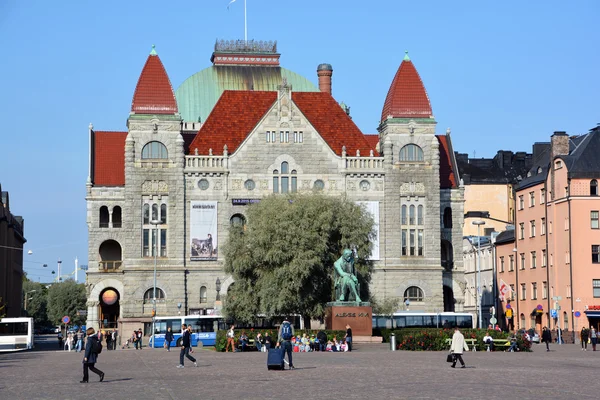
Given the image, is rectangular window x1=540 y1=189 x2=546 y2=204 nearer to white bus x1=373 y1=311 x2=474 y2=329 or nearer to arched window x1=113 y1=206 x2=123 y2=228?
white bus x1=373 y1=311 x2=474 y2=329

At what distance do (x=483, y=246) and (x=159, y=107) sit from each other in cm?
4466

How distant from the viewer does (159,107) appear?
103250 millimetres

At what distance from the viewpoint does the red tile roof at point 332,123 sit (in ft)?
351

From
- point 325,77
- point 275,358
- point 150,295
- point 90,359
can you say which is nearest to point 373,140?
point 325,77

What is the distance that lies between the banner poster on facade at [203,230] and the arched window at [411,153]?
1767 cm

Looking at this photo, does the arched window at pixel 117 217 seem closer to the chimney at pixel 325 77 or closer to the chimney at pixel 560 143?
the chimney at pixel 325 77

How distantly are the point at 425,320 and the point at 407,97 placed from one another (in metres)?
22.2

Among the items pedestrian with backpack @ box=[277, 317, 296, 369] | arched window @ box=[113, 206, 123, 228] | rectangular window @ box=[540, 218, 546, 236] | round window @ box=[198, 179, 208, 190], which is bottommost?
pedestrian with backpack @ box=[277, 317, 296, 369]

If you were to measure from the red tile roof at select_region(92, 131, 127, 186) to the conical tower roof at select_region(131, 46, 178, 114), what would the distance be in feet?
27.0

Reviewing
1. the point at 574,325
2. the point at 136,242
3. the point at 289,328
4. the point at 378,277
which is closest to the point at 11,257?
the point at 136,242

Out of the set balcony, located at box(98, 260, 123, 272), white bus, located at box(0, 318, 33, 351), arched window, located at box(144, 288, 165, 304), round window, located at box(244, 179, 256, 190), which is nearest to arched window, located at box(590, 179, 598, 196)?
round window, located at box(244, 179, 256, 190)

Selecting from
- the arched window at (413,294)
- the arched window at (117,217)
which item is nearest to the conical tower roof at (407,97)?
the arched window at (413,294)

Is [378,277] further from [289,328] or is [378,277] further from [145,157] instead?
[289,328]

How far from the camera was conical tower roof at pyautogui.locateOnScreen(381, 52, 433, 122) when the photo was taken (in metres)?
106
